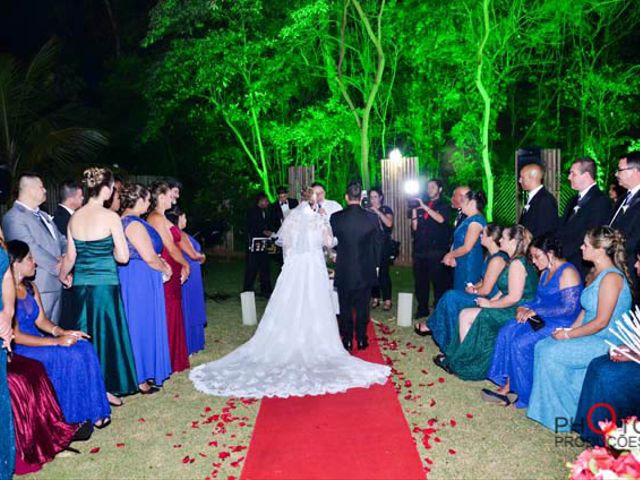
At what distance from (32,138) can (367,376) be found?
670 centimetres

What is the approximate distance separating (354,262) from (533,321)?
85.5 inches

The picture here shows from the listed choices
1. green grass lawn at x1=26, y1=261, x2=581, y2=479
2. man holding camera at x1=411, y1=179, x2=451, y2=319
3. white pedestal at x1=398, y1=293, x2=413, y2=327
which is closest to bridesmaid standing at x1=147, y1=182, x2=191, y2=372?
green grass lawn at x1=26, y1=261, x2=581, y2=479

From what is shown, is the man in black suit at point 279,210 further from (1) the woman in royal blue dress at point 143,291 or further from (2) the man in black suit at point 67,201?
(1) the woman in royal blue dress at point 143,291

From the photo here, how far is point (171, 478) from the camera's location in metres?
3.62

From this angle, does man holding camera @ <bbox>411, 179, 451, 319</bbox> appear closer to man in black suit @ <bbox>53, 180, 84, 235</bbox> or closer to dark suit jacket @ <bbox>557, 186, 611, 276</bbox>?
dark suit jacket @ <bbox>557, 186, 611, 276</bbox>

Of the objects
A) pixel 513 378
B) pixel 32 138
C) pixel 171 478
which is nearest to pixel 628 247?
pixel 513 378

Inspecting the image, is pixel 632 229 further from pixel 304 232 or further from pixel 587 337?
pixel 304 232

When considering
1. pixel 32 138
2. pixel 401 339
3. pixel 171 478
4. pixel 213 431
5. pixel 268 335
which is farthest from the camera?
pixel 32 138

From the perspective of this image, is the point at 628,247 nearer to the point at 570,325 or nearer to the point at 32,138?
the point at 570,325

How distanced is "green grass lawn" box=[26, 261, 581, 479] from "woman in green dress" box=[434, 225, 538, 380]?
7.5 inches

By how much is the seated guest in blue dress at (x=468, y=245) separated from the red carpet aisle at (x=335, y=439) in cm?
188

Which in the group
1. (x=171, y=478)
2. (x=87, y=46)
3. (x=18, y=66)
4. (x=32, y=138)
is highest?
(x=87, y=46)

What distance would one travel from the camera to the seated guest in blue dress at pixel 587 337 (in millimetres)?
4082

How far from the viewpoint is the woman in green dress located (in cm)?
518
